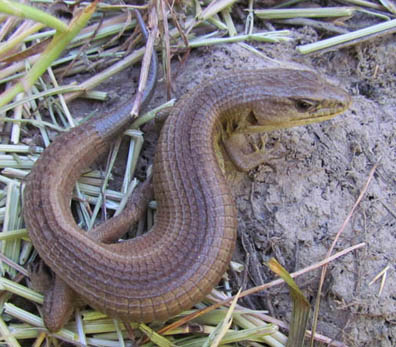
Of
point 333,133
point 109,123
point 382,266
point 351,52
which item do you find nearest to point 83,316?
Answer: point 109,123

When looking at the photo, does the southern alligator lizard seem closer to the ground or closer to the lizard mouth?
the lizard mouth

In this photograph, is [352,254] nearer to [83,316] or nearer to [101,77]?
[83,316]

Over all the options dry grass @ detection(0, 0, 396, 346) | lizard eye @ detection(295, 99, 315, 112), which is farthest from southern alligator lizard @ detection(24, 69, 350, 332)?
dry grass @ detection(0, 0, 396, 346)

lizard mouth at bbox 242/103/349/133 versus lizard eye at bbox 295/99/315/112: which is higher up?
lizard eye at bbox 295/99/315/112

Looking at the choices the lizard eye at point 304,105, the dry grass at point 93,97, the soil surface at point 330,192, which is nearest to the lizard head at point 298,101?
the lizard eye at point 304,105

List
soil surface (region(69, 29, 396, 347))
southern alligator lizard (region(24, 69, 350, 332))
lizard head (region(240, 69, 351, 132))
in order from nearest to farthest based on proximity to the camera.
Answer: southern alligator lizard (region(24, 69, 350, 332)) < soil surface (region(69, 29, 396, 347)) < lizard head (region(240, 69, 351, 132))

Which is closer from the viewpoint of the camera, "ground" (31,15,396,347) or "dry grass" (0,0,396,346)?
"dry grass" (0,0,396,346)

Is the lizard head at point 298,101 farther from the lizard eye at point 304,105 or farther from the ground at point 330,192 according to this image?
the ground at point 330,192
